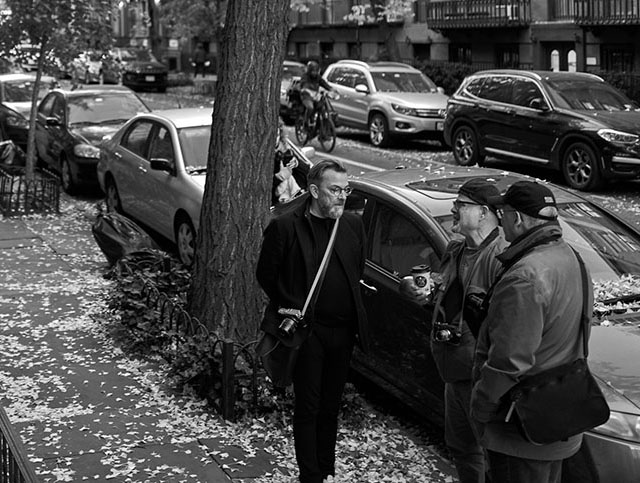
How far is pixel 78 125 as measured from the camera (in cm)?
1712

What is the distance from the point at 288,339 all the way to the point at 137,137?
8.07 meters

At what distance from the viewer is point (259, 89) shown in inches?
305

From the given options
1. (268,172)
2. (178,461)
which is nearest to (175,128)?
(268,172)

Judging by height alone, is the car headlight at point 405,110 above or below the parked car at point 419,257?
above

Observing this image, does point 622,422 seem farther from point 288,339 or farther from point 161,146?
point 161,146

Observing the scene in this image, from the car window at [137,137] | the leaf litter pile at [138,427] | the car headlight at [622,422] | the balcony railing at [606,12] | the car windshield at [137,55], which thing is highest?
the car windshield at [137,55]

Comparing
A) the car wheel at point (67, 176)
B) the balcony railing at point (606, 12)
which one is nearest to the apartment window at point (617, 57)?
the balcony railing at point (606, 12)

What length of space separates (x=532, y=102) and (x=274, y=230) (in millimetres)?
12928

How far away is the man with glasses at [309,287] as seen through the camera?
537 centimetres

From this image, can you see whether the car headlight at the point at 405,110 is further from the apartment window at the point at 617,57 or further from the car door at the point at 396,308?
the car door at the point at 396,308

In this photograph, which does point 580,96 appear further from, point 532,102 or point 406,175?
point 406,175

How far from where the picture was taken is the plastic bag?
1038 cm

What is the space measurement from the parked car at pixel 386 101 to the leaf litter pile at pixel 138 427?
14.0 metres

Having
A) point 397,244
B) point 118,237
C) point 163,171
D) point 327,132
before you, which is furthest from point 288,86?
point 397,244
